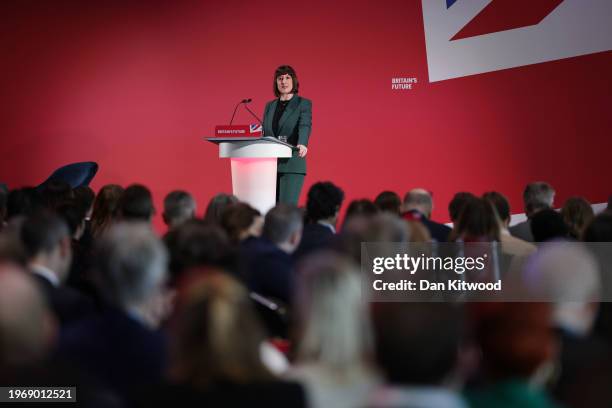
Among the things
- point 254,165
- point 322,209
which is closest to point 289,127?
point 254,165

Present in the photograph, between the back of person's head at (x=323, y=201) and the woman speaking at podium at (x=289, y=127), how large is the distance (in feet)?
5.25

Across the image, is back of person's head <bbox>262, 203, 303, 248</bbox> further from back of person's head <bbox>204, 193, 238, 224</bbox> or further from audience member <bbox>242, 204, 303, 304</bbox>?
back of person's head <bbox>204, 193, 238, 224</bbox>

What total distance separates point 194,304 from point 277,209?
2.09 metres

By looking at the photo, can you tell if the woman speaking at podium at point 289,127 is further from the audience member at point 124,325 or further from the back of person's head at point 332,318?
the back of person's head at point 332,318

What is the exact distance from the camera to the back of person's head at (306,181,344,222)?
190 inches

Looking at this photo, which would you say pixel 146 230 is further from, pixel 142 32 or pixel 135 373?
pixel 142 32

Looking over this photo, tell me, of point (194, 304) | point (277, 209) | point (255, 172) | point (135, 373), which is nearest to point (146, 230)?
point (135, 373)

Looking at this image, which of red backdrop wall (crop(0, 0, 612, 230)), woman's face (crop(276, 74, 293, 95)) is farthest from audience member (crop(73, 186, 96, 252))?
red backdrop wall (crop(0, 0, 612, 230))

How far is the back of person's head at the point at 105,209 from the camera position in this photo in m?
4.55

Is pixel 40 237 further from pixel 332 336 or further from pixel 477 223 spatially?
pixel 477 223

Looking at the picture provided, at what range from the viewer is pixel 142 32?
893cm

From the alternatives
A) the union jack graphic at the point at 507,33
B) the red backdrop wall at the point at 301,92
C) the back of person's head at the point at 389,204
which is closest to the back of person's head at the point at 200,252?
the back of person's head at the point at 389,204

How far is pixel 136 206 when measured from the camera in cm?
424

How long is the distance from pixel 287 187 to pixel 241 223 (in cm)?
255
